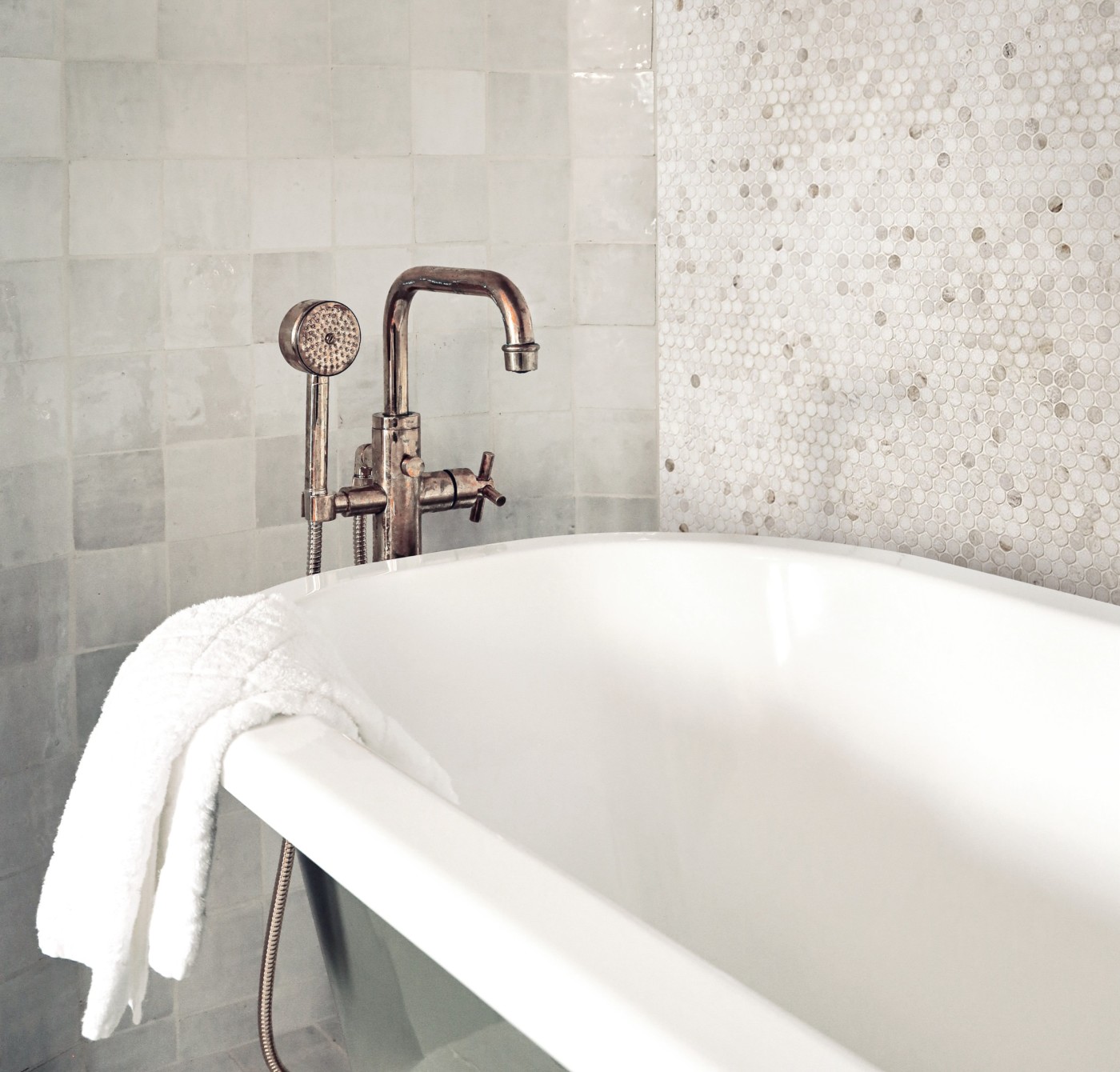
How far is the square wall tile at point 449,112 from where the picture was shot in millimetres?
1703

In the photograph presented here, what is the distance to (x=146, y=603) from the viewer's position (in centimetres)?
159

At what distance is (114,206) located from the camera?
1.50 metres

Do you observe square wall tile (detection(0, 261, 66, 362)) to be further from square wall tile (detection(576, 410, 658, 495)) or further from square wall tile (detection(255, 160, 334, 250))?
square wall tile (detection(576, 410, 658, 495))

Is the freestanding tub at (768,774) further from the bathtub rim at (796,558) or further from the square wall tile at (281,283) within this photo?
the square wall tile at (281,283)

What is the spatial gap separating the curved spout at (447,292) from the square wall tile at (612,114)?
0.41 metres

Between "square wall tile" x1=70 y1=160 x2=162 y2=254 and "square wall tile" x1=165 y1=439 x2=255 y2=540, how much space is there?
27cm

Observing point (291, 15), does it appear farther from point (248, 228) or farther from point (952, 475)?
point (952, 475)

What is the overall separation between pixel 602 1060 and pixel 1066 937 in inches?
30.7

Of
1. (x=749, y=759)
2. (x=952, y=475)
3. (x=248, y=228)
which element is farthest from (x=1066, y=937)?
(x=248, y=228)

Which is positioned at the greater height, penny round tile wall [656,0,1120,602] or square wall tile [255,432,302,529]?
penny round tile wall [656,0,1120,602]

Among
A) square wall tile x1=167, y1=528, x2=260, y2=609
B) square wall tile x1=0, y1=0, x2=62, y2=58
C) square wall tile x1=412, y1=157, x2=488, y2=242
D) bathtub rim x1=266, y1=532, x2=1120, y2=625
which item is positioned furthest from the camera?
square wall tile x1=412, y1=157, x2=488, y2=242

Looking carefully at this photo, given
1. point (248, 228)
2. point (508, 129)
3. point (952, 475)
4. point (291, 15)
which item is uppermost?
point (291, 15)

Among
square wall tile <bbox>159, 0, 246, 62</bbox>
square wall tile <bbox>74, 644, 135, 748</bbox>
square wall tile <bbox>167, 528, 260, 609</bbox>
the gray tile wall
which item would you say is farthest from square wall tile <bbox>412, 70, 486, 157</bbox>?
square wall tile <bbox>74, 644, 135, 748</bbox>

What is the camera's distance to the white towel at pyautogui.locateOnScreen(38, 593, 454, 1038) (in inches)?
34.2
